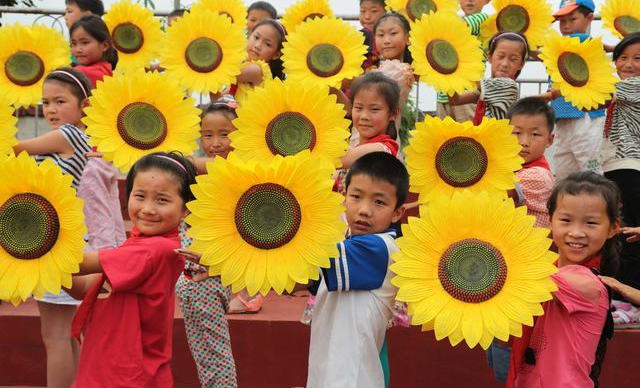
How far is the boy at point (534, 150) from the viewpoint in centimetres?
460

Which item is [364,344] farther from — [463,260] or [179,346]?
[179,346]

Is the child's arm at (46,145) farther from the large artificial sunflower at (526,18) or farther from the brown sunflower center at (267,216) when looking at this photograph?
the large artificial sunflower at (526,18)

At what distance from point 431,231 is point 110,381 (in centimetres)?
125

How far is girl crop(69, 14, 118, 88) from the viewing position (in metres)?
5.74

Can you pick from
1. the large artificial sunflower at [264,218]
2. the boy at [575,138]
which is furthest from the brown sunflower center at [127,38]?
the large artificial sunflower at [264,218]

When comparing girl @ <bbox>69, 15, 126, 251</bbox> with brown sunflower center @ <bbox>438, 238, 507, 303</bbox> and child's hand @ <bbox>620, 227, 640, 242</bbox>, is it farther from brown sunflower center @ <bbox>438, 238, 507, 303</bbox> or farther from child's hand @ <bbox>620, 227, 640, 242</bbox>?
child's hand @ <bbox>620, 227, 640, 242</bbox>

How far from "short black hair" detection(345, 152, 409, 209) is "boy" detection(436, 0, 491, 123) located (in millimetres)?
3113

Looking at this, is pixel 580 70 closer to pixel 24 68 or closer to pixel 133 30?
pixel 133 30

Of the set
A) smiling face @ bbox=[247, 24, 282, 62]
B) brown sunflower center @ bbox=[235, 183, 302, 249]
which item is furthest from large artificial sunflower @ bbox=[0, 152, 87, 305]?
smiling face @ bbox=[247, 24, 282, 62]

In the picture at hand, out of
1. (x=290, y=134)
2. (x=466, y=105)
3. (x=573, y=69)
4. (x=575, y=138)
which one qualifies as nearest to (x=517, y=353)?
(x=290, y=134)

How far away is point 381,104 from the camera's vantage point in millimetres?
Result: 4547

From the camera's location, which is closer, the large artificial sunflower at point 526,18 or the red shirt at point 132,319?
the red shirt at point 132,319

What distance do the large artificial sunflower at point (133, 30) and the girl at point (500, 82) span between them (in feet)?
6.52

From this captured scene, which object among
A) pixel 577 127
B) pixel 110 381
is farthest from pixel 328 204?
pixel 577 127
